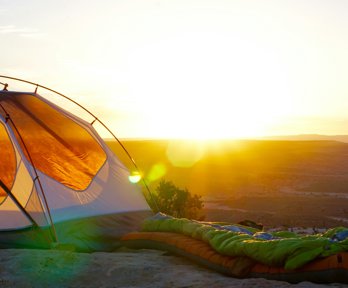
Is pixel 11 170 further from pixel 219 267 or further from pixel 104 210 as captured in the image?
pixel 219 267

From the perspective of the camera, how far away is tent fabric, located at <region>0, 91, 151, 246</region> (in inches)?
319

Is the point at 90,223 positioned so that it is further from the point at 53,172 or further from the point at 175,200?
the point at 175,200

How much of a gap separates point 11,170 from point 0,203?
572 millimetres

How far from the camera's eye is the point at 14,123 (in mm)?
8695

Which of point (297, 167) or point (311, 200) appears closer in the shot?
point (311, 200)

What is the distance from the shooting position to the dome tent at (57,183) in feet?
26.2

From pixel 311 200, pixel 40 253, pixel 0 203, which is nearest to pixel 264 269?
pixel 40 253

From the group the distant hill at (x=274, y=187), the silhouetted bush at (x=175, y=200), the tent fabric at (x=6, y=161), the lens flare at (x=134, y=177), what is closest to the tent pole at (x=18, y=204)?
the tent fabric at (x=6, y=161)

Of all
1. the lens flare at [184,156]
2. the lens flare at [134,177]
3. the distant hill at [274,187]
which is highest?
the lens flare at [184,156]

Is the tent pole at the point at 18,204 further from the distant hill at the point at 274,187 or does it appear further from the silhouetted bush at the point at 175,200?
the distant hill at the point at 274,187

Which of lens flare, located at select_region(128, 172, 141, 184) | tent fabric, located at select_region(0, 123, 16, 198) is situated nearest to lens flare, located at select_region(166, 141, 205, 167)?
lens flare, located at select_region(128, 172, 141, 184)

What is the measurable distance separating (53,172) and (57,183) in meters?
0.28

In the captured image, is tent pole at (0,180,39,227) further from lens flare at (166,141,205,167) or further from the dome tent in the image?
lens flare at (166,141,205,167)

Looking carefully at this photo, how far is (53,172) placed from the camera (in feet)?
28.6
